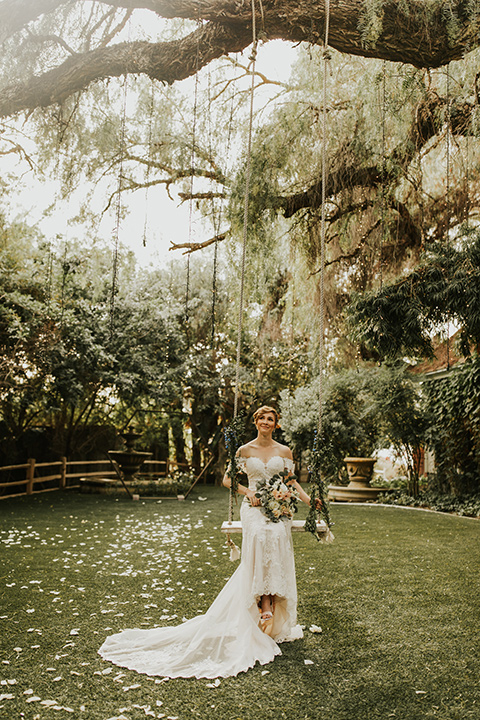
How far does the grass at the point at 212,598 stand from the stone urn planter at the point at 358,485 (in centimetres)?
404

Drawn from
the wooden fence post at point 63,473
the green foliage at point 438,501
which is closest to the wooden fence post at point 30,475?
the wooden fence post at point 63,473

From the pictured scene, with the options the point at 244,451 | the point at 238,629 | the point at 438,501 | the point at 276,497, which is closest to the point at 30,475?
the point at 438,501

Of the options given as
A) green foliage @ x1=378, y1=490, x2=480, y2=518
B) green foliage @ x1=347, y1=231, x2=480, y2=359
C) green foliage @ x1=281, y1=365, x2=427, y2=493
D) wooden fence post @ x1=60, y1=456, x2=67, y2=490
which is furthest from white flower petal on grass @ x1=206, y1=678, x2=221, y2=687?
wooden fence post @ x1=60, y1=456, x2=67, y2=490

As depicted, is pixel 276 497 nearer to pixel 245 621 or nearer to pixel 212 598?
pixel 245 621

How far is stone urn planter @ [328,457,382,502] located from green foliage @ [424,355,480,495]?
5.33ft

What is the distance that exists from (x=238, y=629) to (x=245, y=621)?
2.2 inches

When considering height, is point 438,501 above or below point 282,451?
below

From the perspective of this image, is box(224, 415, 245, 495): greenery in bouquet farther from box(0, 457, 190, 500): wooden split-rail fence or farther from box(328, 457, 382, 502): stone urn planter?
box(328, 457, 382, 502): stone urn planter

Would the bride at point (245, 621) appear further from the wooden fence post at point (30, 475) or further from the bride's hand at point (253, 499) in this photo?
the wooden fence post at point (30, 475)

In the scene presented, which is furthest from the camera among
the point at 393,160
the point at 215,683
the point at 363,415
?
the point at 363,415

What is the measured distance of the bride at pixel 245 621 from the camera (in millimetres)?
2895

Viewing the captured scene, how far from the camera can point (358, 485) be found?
38.0 feet

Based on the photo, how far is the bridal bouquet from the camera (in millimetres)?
3482

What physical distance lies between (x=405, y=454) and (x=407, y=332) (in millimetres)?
5562
